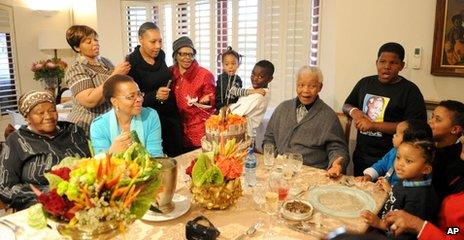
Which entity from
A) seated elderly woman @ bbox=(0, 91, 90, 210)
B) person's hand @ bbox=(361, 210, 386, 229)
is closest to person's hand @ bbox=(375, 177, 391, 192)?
person's hand @ bbox=(361, 210, 386, 229)

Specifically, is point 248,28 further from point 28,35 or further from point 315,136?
point 28,35

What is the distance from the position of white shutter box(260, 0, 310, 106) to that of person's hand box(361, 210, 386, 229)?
2.21 m

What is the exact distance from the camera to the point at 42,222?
105 centimetres

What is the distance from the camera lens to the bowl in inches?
53.2

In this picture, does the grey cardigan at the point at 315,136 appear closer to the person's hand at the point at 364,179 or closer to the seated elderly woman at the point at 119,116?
the person's hand at the point at 364,179

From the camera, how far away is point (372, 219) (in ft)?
4.52

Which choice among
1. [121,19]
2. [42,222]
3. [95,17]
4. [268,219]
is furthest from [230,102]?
[95,17]

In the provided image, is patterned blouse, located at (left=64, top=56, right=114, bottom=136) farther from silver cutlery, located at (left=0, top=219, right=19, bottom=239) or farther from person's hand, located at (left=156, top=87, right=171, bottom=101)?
silver cutlery, located at (left=0, top=219, right=19, bottom=239)

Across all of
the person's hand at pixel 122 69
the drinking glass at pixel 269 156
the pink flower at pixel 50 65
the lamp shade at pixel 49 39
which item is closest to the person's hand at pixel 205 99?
the person's hand at pixel 122 69

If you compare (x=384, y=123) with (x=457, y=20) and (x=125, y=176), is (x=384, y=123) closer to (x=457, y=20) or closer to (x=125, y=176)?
(x=457, y=20)

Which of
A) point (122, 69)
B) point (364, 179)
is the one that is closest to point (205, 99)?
point (122, 69)

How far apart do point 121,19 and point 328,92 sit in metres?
2.94

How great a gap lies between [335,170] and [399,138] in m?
0.38

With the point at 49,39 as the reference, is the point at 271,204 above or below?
below
